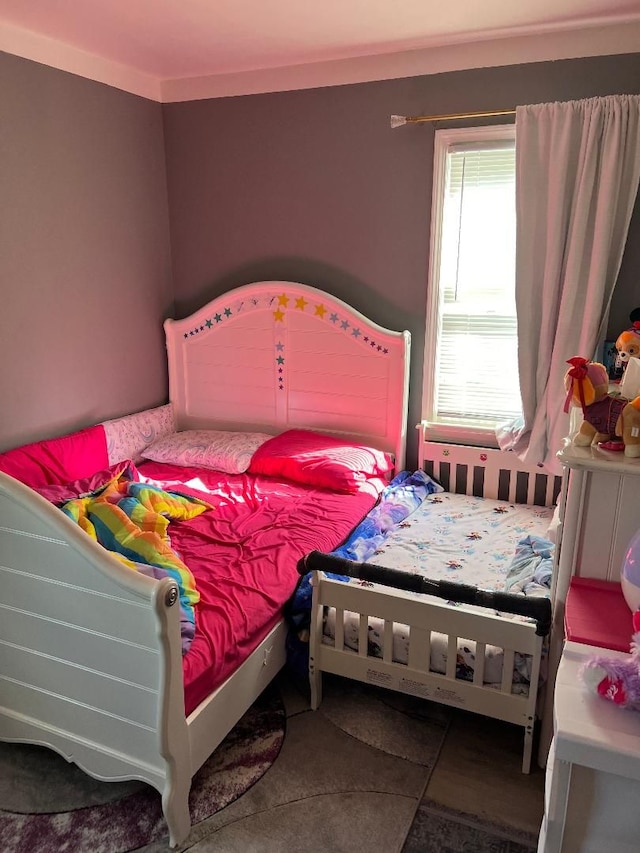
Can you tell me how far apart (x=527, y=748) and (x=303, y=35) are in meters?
2.79

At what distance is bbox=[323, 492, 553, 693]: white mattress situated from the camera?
1904 millimetres

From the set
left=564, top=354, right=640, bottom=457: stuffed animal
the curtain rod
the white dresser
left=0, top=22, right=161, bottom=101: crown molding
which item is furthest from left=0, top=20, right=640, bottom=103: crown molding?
the white dresser

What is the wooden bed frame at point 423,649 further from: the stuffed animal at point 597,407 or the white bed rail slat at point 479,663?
the stuffed animal at point 597,407

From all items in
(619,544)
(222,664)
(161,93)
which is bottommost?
(222,664)

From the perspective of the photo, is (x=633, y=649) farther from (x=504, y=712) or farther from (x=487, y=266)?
(x=487, y=266)

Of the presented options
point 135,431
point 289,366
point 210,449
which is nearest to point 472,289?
point 289,366

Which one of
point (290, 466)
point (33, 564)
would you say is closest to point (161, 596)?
point (33, 564)

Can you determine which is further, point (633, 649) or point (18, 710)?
point (18, 710)

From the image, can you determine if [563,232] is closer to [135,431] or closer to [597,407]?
[597,407]

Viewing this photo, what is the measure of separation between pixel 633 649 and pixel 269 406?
8.18 feet

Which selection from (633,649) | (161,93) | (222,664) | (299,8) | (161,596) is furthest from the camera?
(161,93)

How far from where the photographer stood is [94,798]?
5.84 feet

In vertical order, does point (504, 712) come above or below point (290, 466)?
below

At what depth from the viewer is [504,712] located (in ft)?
6.06
